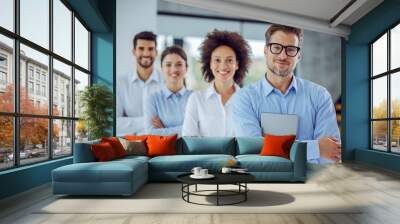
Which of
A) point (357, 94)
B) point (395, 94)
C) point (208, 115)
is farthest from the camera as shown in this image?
point (357, 94)

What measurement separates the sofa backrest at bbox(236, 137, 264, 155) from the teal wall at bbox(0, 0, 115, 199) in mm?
3100

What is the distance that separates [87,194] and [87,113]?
2922 mm

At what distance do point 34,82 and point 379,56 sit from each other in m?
7.60

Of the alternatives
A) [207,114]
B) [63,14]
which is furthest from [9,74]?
[207,114]

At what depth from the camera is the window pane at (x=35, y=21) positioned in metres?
5.34

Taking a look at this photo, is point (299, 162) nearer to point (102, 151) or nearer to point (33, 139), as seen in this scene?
point (102, 151)

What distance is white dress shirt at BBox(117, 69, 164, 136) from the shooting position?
8.37 meters

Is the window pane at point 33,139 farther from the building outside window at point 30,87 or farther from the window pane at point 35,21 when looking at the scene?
the window pane at point 35,21

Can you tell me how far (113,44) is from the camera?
8.43 metres

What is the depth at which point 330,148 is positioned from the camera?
8672 mm

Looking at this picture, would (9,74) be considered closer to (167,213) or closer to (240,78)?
(167,213)

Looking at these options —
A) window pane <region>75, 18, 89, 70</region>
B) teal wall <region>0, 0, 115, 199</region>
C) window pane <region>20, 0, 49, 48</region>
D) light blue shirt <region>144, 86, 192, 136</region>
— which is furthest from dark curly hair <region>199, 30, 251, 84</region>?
window pane <region>20, 0, 49, 48</region>

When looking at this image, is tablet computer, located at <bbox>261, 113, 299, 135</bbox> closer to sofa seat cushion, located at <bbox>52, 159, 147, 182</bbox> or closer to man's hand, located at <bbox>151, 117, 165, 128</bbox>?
man's hand, located at <bbox>151, 117, 165, 128</bbox>

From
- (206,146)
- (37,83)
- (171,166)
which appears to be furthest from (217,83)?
(37,83)
